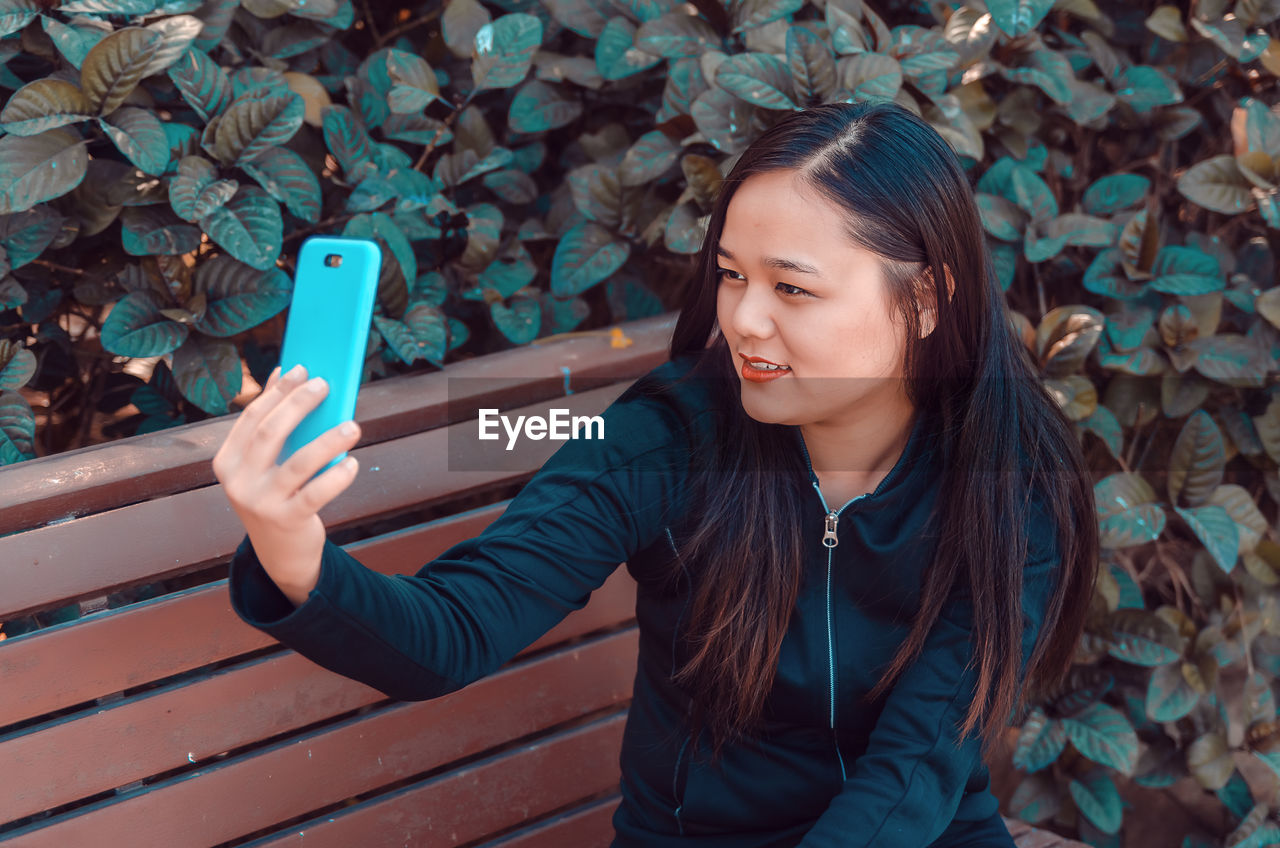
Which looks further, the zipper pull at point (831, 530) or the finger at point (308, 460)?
the zipper pull at point (831, 530)

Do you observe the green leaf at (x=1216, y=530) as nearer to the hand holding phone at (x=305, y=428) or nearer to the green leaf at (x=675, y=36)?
the green leaf at (x=675, y=36)

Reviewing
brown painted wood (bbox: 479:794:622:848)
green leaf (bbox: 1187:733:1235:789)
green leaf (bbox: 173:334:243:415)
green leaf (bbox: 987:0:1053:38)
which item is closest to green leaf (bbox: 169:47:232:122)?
green leaf (bbox: 173:334:243:415)

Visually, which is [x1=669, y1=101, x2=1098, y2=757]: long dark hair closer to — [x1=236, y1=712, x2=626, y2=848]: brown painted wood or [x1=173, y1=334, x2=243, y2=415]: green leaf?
[x1=236, y1=712, x2=626, y2=848]: brown painted wood

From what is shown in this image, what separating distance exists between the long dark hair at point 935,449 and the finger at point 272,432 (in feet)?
2.24

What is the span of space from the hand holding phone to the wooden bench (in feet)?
1.73

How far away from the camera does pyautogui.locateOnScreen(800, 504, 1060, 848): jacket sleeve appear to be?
4.76 ft

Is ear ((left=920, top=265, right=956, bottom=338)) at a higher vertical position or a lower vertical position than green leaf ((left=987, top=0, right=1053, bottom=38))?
lower

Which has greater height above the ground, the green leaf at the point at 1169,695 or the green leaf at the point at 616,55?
the green leaf at the point at 616,55

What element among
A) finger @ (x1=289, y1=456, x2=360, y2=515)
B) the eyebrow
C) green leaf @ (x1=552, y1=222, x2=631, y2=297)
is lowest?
green leaf @ (x1=552, y1=222, x2=631, y2=297)

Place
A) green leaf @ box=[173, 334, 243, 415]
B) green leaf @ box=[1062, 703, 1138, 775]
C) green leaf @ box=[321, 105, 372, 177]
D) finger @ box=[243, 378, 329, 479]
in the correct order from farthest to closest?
green leaf @ box=[1062, 703, 1138, 775], green leaf @ box=[321, 105, 372, 177], green leaf @ box=[173, 334, 243, 415], finger @ box=[243, 378, 329, 479]

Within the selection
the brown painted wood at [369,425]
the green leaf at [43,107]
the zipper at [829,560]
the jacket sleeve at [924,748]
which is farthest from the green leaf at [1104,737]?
the green leaf at [43,107]

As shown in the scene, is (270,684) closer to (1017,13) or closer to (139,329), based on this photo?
(139,329)

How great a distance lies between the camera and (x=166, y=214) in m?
1.77
